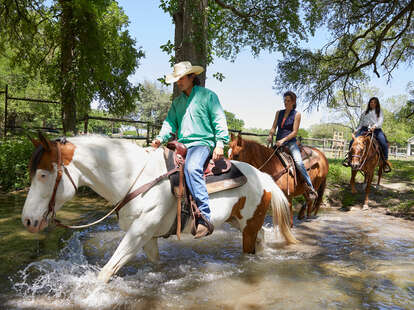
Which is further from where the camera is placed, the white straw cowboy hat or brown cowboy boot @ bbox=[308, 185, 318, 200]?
brown cowboy boot @ bbox=[308, 185, 318, 200]

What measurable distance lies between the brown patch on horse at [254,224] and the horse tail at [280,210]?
0.18 meters

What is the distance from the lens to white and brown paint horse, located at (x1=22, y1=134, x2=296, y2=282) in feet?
8.38

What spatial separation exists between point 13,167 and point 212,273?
6.30 meters

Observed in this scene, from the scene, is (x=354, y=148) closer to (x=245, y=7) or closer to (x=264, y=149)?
(x=264, y=149)

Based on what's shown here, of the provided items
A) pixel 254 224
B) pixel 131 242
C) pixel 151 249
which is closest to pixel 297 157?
pixel 254 224

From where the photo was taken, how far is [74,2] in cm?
991

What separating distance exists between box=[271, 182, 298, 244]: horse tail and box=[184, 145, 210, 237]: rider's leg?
125cm

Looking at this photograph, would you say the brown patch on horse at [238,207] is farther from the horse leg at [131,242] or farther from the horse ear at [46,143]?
the horse ear at [46,143]

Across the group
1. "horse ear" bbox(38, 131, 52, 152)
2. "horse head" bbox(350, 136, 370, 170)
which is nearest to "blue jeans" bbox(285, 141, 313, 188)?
"horse head" bbox(350, 136, 370, 170)

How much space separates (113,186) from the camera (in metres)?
2.90

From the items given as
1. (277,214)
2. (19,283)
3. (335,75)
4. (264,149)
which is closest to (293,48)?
(335,75)

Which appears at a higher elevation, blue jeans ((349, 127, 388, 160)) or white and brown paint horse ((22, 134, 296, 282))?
blue jeans ((349, 127, 388, 160))

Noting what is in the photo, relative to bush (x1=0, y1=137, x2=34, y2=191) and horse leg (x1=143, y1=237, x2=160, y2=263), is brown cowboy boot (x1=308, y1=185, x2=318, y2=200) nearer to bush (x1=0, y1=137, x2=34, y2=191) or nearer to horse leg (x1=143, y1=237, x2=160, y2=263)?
horse leg (x1=143, y1=237, x2=160, y2=263)

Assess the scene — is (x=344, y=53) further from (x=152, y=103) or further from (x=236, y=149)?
(x=152, y=103)
